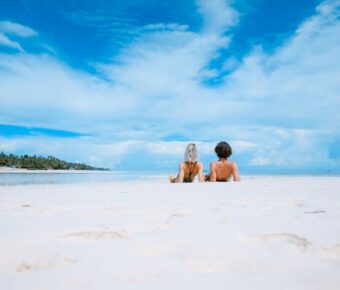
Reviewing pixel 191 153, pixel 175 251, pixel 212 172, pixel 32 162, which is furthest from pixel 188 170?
pixel 32 162

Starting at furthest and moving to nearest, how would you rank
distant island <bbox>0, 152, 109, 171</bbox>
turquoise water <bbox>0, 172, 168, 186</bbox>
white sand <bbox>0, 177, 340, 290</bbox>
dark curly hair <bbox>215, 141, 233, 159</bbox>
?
distant island <bbox>0, 152, 109, 171</bbox>, turquoise water <bbox>0, 172, 168, 186</bbox>, dark curly hair <bbox>215, 141, 233, 159</bbox>, white sand <bbox>0, 177, 340, 290</bbox>

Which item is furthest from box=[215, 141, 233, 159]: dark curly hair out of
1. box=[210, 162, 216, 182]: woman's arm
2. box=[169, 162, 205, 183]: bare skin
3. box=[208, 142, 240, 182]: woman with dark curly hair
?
box=[169, 162, 205, 183]: bare skin

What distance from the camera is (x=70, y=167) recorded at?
171 feet

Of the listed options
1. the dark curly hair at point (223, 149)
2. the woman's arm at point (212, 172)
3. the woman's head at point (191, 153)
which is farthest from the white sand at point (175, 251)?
the woman's head at point (191, 153)

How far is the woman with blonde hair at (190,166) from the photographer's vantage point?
8742 mm

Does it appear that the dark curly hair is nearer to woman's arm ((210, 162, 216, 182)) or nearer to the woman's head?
woman's arm ((210, 162, 216, 182))

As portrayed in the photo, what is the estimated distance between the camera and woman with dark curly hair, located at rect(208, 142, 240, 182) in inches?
333

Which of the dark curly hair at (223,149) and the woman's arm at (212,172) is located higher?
the dark curly hair at (223,149)

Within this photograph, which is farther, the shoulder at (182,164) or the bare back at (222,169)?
the shoulder at (182,164)

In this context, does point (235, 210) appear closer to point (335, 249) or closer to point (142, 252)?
point (335, 249)

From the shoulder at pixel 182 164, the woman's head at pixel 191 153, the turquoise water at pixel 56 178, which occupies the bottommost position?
the turquoise water at pixel 56 178

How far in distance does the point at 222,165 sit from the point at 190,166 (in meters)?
0.92

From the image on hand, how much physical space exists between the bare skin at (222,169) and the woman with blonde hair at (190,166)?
37 centimetres

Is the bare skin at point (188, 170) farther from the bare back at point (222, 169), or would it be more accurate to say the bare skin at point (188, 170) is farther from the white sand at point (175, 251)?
the white sand at point (175, 251)
